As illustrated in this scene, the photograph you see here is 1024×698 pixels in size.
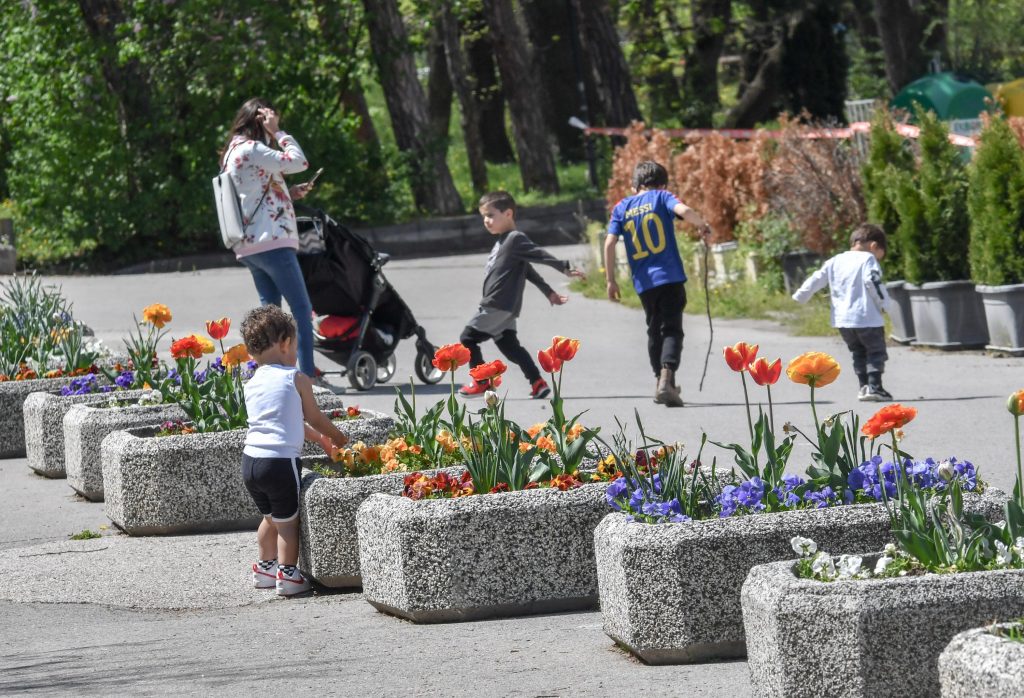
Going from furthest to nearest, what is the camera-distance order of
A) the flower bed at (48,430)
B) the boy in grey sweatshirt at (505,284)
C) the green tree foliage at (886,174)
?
the green tree foliage at (886,174), the boy in grey sweatshirt at (505,284), the flower bed at (48,430)

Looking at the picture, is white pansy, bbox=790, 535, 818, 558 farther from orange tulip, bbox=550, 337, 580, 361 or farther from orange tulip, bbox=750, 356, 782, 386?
orange tulip, bbox=550, 337, 580, 361

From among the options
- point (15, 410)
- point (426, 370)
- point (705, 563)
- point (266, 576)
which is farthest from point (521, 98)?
point (705, 563)

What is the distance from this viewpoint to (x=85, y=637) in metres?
6.01

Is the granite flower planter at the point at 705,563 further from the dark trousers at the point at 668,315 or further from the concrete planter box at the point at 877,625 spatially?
the dark trousers at the point at 668,315

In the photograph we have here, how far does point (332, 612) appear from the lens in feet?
20.5

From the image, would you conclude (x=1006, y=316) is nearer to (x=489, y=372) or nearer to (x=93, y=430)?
(x=93, y=430)

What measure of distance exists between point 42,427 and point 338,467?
3367mm

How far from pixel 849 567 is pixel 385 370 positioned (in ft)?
27.7

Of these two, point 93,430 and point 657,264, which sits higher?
point 657,264

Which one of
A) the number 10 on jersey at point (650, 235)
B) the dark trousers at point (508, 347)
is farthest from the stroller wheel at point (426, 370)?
the number 10 on jersey at point (650, 235)

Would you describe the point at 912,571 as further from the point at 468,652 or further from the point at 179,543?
the point at 179,543

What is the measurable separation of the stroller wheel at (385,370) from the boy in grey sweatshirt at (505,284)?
110 centimetres

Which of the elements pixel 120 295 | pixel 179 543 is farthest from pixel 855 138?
pixel 179 543

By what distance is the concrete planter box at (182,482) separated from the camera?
7.70 m
